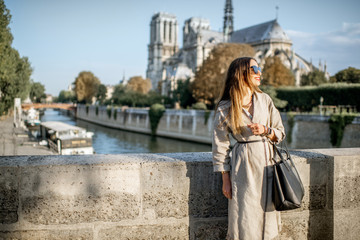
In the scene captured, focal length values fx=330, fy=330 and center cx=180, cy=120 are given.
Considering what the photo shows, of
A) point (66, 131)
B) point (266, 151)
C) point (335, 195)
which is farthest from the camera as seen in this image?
point (66, 131)

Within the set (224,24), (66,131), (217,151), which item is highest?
(224,24)

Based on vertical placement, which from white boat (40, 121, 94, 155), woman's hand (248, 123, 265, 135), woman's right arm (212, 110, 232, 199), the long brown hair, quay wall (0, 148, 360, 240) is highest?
the long brown hair

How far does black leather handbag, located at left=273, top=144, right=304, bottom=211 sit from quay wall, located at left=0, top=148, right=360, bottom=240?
56 cm

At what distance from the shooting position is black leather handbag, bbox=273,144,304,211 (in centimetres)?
216

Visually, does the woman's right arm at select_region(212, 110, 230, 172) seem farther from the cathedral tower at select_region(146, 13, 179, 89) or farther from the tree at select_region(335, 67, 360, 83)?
the cathedral tower at select_region(146, 13, 179, 89)

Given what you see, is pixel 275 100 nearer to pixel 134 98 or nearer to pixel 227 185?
pixel 227 185

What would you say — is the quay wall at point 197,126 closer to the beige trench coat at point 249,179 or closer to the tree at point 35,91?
the tree at point 35,91

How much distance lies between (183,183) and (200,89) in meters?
38.3

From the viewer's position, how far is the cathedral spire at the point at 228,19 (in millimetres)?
80412

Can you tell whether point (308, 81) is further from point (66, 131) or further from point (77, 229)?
point (77, 229)

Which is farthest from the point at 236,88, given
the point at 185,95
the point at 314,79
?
the point at 314,79

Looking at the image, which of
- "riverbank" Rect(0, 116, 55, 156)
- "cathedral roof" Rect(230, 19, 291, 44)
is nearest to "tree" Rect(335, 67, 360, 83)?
"cathedral roof" Rect(230, 19, 291, 44)

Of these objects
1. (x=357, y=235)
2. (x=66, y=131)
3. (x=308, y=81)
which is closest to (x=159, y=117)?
(x=66, y=131)

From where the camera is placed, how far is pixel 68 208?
2.42m
